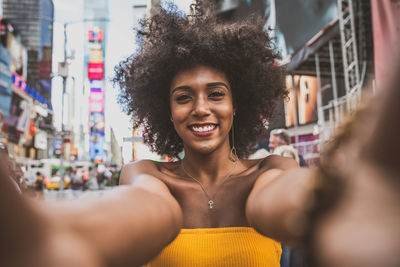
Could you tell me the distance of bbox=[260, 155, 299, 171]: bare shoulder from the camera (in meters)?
1.53

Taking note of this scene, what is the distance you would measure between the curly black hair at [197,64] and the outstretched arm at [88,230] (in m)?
1.28

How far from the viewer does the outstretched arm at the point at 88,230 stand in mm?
471

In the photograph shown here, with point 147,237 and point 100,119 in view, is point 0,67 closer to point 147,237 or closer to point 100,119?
point 100,119

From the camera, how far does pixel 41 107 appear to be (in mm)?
45812

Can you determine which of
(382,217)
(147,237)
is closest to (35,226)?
(147,237)

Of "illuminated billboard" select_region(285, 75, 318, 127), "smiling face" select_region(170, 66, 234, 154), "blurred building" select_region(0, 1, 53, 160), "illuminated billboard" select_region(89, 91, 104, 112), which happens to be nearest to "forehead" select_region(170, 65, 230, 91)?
"smiling face" select_region(170, 66, 234, 154)

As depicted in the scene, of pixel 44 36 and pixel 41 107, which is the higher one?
pixel 44 36

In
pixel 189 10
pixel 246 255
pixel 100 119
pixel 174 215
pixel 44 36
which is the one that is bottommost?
pixel 246 255

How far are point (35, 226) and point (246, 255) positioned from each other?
1233 millimetres

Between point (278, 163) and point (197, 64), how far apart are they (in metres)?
0.76

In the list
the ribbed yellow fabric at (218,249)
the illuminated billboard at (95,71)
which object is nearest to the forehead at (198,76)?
the ribbed yellow fabric at (218,249)

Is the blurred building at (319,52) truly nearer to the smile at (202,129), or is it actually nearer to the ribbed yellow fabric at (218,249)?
the smile at (202,129)

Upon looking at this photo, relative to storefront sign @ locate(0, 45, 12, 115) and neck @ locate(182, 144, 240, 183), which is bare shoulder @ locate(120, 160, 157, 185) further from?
storefront sign @ locate(0, 45, 12, 115)

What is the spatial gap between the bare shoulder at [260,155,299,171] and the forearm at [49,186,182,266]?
0.71 meters
